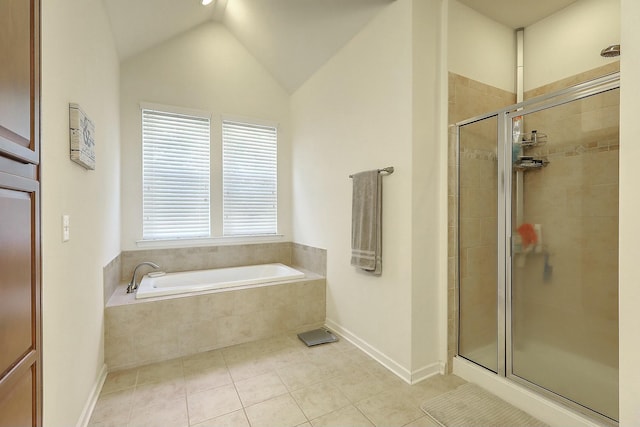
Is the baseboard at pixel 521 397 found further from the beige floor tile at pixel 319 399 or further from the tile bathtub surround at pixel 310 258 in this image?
the tile bathtub surround at pixel 310 258

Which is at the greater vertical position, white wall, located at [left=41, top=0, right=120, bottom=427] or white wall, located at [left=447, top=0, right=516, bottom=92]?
white wall, located at [left=447, top=0, right=516, bottom=92]

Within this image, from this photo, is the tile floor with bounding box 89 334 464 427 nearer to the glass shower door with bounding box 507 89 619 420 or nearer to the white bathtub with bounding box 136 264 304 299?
the white bathtub with bounding box 136 264 304 299

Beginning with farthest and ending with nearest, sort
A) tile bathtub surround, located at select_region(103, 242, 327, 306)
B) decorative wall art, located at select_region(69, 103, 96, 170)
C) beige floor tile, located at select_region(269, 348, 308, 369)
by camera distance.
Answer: tile bathtub surround, located at select_region(103, 242, 327, 306) < beige floor tile, located at select_region(269, 348, 308, 369) < decorative wall art, located at select_region(69, 103, 96, 170)

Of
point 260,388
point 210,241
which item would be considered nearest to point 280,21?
point 210,241

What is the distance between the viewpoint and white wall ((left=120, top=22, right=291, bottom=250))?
306 centimetres

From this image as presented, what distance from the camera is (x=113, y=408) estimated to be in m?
1.81

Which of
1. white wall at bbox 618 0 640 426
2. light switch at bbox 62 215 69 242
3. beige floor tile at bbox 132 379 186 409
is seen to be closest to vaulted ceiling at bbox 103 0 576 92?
white wall at bbox 618 0 640 426

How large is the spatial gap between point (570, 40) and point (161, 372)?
425 centimetres

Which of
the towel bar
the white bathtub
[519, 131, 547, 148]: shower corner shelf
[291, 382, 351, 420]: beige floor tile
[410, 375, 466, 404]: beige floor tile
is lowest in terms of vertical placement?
[410, 375, 466, 404]: beige floor tile

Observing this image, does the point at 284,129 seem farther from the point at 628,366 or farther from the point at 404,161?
the point at 628,366

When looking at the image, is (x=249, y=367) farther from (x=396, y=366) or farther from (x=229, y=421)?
(x=396, y=366)

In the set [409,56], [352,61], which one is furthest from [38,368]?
[352,61]

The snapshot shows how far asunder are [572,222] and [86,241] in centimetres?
324

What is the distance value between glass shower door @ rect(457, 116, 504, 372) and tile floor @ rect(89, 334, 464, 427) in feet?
1.19
